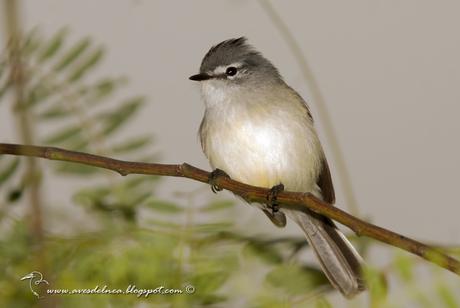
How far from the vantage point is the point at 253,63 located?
225cm

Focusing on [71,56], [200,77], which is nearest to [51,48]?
[71,56]

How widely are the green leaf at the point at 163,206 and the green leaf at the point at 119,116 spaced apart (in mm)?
170

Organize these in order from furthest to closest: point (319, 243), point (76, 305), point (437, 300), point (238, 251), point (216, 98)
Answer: point (216, 98)
point (319, 243)
point (238, 251)
point (76, 305)
point (437, 300)

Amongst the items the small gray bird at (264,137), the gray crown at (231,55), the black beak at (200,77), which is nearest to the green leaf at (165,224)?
the small gray bird at (264,137)

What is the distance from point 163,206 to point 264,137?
631mm

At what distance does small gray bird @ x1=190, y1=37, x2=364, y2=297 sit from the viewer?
1.96m

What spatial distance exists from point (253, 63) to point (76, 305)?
1.26 meters

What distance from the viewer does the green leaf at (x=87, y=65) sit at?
1402mm

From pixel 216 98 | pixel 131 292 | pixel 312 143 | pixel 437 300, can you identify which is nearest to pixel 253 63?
pixel 216 98

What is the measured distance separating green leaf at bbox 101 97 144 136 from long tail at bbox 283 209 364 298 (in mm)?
538

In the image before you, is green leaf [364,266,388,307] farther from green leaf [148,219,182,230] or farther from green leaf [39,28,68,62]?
green leaf [39,28,68,62]

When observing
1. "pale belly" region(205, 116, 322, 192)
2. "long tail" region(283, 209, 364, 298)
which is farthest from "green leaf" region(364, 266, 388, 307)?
"pale belly" region(205, 116, 322, 192)

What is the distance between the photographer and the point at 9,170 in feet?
4.37

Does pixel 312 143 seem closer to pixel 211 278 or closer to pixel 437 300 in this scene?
pixel 211 278
